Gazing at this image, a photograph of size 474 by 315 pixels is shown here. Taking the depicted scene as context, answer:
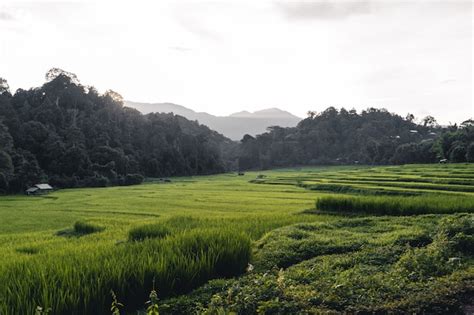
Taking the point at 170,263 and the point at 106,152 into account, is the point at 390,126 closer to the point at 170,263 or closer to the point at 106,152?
the point at 106,152

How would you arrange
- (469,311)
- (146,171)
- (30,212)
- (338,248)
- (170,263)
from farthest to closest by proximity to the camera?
(146,171) < (30,212) < (338,248) < (170,263) < (469,311)

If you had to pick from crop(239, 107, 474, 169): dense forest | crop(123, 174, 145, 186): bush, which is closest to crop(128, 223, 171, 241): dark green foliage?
crop(123, 174, 145, 186): bush

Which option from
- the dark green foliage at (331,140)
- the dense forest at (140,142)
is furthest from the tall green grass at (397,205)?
the dark green foliage at (331,140)

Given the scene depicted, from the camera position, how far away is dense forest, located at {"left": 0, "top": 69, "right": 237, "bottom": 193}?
45.4 m

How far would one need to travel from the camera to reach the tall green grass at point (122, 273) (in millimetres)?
4617

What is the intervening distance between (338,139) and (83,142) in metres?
57.2

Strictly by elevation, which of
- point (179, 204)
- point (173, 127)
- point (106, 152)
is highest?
point (173, 127)

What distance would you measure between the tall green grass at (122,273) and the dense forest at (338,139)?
67.1m

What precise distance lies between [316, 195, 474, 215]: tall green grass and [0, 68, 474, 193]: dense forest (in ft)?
104

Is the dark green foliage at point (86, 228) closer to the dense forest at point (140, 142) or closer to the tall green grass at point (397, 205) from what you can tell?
the tall green grass at point (397, 205)

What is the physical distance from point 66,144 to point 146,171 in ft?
49.1

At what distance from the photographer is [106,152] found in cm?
5419

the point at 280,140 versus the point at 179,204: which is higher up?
the point at 280,140

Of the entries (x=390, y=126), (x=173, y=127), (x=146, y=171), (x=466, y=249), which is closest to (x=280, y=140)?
(x=390, y=126)
